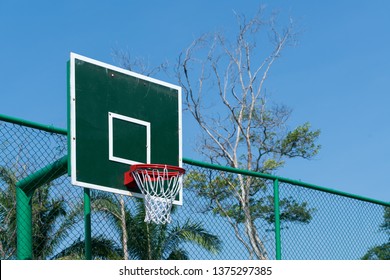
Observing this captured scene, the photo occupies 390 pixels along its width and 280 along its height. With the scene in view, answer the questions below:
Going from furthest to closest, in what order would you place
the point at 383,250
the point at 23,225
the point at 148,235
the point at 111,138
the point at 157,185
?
the point at 148,235, the point at 383,250, the point at 157,185, the point at 111,138, the point at 23,225

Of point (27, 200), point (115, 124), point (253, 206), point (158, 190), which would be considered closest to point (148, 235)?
point (253, 206)

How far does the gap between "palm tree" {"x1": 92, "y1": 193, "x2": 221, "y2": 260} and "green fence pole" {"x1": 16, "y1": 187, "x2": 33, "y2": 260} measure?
1859mm

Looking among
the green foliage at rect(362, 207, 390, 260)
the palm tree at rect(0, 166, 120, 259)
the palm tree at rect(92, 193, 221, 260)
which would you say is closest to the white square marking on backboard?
the palm tree at rect(0, 166, 120, 259)

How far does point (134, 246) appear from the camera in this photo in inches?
440

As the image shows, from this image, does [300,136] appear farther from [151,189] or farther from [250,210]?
[151,189]

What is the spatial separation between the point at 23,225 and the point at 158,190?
3.72ft

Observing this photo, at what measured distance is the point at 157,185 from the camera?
6.71m

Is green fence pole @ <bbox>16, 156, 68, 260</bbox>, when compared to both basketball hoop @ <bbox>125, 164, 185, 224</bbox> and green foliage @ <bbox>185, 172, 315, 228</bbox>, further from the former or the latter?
green foliage @ <bbox>185, 172, 315, 228</bbox>

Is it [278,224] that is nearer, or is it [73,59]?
[73,59]

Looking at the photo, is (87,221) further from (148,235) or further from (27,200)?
(148,235)
